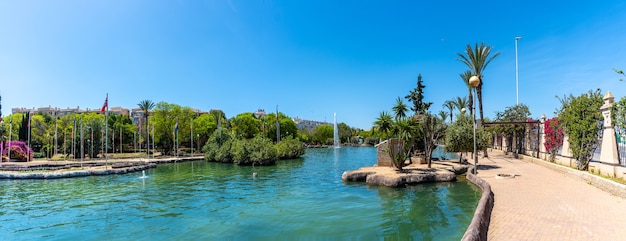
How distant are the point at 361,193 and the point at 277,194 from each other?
507 cm

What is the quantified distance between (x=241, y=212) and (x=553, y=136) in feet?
69.8

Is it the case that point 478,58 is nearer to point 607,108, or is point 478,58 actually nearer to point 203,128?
point 607,108

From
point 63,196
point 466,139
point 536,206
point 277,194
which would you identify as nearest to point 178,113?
point 63,196

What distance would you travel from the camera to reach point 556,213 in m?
9.21

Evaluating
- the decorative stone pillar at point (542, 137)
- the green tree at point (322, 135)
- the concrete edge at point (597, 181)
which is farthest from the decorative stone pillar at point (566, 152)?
the green tree at point (322, 135)

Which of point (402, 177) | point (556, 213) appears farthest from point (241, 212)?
point (556, 213)

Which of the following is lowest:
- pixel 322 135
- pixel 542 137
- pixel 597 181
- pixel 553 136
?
pixel 322 135

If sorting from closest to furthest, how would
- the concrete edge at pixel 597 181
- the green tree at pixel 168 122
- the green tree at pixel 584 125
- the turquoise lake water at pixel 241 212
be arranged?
the concrete edge at pixel 597 181 < the turquoise lake water at pixel 241 212 < the green tree at pixel 584 125 < the green tree at pixel 168 122

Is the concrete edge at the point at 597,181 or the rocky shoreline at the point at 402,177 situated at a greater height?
the concrete edge at the point at 597,181

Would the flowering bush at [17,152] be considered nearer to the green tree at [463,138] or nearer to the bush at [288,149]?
the bush at [288,149]

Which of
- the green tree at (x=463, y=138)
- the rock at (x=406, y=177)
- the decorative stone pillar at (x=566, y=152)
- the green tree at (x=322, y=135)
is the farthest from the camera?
the green tree at (x=322, y=135)

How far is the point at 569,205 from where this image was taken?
1011 cm

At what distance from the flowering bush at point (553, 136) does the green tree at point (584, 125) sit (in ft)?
14.4

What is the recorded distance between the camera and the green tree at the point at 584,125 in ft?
51.2
